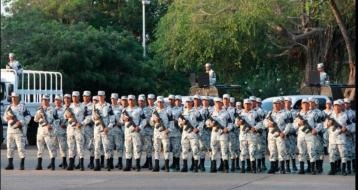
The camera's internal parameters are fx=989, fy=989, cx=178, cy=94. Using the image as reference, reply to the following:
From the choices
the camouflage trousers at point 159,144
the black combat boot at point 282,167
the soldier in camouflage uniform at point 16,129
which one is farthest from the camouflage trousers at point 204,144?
the soldier in camouflage uniform at point 16,129

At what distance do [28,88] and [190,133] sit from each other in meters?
10.6

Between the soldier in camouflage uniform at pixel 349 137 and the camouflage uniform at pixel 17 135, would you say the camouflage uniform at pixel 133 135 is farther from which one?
the soldier in camouflage uniform at pixel 349 137

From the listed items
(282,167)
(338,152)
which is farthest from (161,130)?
(338,152)

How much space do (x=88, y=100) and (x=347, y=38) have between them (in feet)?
43.6

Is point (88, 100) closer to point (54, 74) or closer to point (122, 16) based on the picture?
point (54, 74)

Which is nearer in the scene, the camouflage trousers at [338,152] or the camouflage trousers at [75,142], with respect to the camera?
the camouflage trousers at [338,152]

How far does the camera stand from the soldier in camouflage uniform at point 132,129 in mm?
19688

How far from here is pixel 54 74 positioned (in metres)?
31.1

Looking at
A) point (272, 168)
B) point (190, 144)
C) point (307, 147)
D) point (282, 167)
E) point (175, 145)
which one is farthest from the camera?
point (175, 145)

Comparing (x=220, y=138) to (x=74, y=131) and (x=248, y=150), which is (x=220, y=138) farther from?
(x=74, y=131)

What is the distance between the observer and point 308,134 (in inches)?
741

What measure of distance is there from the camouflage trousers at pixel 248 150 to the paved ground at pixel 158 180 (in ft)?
1.52

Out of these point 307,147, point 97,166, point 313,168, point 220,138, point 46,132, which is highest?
point 46,132

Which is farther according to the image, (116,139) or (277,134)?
(116,139)
